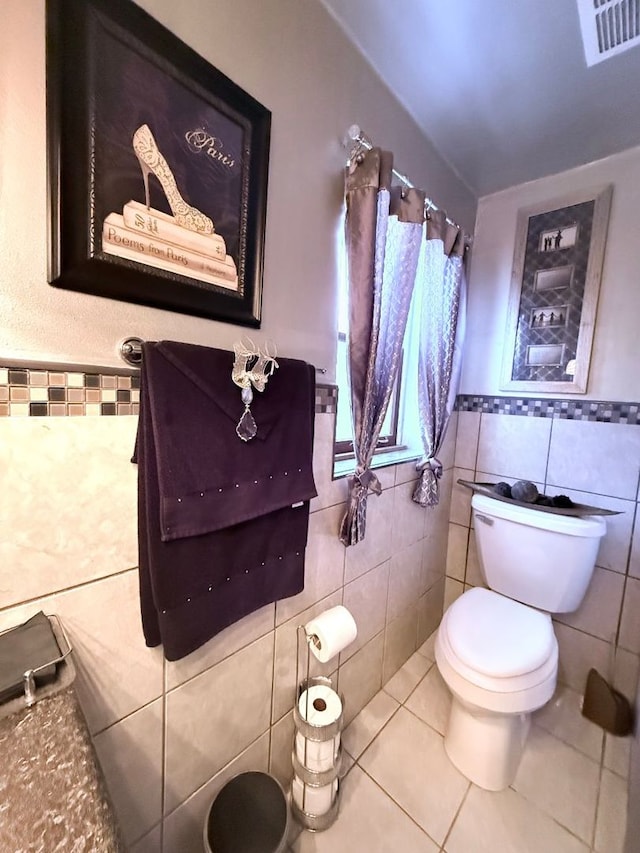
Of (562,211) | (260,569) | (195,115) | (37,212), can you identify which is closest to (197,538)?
(260,569)

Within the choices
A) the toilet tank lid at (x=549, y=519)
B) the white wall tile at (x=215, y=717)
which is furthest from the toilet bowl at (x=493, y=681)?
the white wall tile at (x=215, y=717)

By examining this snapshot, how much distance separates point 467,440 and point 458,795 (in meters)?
1.36

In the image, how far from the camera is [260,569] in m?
0.83

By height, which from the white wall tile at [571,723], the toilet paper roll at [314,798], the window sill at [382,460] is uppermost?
the window sill at [382,460]

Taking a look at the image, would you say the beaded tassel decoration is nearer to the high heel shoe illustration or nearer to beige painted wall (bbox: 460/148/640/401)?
the high heel shoe illustration

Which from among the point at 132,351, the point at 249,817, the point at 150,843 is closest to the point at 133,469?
the point at 132,351

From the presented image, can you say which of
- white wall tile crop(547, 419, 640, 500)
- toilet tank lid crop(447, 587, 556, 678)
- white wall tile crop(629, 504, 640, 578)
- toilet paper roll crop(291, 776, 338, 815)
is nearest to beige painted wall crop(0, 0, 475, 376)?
toilet tank lid crop(447, 587, 556, 678)

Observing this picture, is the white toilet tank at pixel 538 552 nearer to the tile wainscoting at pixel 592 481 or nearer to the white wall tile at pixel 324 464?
the tile wainscoting at pixel 592 481

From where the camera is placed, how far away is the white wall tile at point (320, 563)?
1.03 m

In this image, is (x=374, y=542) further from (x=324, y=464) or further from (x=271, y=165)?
(x=271, y=165)

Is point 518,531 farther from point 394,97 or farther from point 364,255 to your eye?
point 394,97

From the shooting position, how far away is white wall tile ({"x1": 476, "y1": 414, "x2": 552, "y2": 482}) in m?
1.54

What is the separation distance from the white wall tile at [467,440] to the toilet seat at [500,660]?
28.2 inches

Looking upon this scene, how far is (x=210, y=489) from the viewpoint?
687 millimetres
